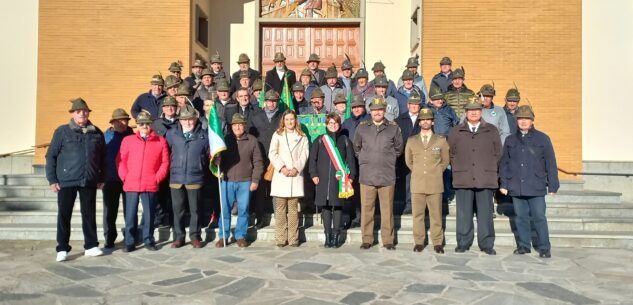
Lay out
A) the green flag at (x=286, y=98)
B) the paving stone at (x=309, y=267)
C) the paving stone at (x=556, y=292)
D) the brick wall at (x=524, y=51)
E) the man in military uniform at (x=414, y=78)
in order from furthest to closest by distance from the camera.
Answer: the brick wall at (x=524, y=51) < the man in military uniform at (x=414, y=78) < the green flag at (x=286, y=98) < the paving stone at (x=309, y=267) < the paving stone at (x=556, y=292)

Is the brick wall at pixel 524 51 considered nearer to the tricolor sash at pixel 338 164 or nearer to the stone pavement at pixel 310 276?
the stone pavement at pixel 310 276

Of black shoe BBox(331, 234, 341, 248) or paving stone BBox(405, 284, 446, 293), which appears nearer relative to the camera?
paving stone BBox(405, 284, 446, 293)

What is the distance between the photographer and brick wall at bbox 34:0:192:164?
11.8m

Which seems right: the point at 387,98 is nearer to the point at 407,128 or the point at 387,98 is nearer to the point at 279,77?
the point at 407,128

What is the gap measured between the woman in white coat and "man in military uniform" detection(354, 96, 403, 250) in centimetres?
85

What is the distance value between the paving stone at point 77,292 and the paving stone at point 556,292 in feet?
14.2

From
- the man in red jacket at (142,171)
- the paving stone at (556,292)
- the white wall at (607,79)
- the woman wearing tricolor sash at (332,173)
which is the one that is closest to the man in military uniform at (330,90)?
the woman wearing tricolor sash at (332,173)


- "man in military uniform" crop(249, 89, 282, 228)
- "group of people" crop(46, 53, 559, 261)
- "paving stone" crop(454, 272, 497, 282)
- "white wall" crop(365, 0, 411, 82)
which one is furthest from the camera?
"white wall" crop(365, 0, 411, 82)

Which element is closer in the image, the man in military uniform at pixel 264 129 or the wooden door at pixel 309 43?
the man in military uniform at pixel 264 129

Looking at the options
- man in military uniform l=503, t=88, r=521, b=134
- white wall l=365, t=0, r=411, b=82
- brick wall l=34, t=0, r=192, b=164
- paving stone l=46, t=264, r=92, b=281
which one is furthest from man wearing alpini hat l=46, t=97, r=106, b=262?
white wall l=365, t=0, r=411, b=82

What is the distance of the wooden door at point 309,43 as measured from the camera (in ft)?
47.4

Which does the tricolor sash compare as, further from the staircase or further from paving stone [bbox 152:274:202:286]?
paving stone [bbox 152:274:202:286]

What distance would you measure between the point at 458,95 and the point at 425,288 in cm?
464

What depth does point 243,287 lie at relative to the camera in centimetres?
554
